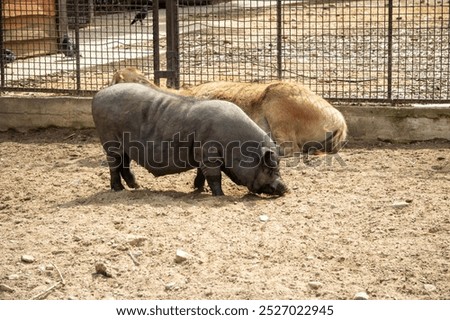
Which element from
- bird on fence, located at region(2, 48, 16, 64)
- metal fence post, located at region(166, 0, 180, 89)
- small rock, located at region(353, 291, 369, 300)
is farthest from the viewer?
bird on fence, located at region(2, 48, 16, 64)

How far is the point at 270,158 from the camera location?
26.8ft

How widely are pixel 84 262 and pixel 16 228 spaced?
97 centimetres

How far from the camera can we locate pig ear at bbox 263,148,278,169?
816cm

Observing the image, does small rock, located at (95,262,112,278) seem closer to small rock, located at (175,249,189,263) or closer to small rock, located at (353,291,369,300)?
small rock, located at (175,249,189,263)

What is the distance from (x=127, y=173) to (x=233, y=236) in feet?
6.73

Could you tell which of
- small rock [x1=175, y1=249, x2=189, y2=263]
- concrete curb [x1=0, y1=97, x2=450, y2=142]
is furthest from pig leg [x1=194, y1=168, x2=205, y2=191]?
concrete curb [x1=0, y1=97, x2=450, y2=142]

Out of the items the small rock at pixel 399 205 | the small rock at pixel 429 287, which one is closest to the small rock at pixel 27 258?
the small rock at pixel 429 287

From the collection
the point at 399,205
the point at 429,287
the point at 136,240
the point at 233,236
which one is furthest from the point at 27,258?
the point at 399,205

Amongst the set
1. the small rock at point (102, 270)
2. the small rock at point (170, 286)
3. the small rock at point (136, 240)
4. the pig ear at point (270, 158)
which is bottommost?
the small rock at point (170, 286)

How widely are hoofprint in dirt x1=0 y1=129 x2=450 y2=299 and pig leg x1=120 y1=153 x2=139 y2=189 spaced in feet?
0.54

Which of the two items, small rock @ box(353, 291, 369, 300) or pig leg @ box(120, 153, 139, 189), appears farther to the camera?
pig leg @ box(120, 153, 139, 189)

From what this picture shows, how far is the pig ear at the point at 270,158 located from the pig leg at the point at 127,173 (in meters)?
1.23

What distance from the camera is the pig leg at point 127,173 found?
28.6 feet

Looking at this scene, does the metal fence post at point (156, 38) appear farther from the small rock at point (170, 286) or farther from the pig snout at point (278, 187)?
the small rock at point (170, 286)
